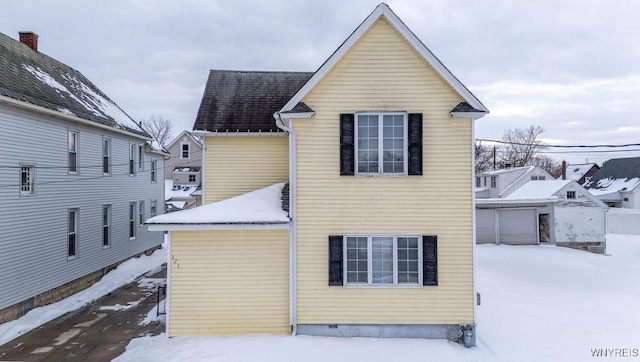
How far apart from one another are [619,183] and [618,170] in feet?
11.1

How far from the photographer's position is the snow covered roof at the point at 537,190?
2732cm

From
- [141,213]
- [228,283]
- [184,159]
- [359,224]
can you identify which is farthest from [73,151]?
[184,159]

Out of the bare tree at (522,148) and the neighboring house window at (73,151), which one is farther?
the bare tree at (522,148)

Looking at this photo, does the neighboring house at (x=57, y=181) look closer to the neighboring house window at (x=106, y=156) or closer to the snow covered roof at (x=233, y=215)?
the neighboring house window at (x=106, y=156)

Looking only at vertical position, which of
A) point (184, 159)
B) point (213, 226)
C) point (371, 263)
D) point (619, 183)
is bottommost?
point (371, 263)

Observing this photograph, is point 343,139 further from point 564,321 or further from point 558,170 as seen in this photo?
point 558,170

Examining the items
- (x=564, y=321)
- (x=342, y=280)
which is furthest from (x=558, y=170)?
(x=342, y=280)

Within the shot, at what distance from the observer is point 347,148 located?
993cm

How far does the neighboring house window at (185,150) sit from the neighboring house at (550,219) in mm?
31510

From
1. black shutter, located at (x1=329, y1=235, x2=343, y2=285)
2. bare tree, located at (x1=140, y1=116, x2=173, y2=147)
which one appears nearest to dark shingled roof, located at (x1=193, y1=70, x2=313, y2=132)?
black shutter, located at (x1=329, y1=235, x2=343, y2=285)

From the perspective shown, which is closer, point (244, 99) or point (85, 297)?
point (244, 99)

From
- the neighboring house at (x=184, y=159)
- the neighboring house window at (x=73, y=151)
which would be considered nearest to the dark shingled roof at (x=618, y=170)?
the neighboring house at (x=184, y=159)

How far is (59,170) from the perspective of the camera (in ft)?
47.1

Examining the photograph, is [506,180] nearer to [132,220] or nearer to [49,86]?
[132,220]
